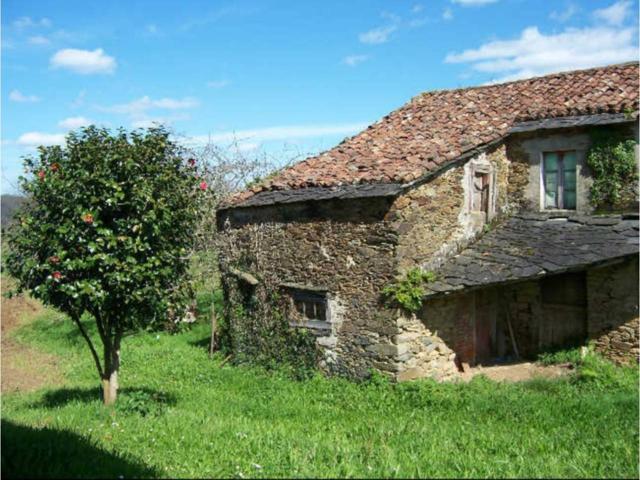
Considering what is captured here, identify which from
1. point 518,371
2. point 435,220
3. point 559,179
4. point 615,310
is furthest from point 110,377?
point 559,179

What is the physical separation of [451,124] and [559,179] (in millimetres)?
2595

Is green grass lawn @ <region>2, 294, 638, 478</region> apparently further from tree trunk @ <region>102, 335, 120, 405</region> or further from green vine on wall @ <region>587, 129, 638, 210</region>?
green vine on wall @ <region>587, 129, 638, 210</region>

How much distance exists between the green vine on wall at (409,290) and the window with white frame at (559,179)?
3696 mm

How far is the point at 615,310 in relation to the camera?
1130cm

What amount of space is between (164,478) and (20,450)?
1.27 metres

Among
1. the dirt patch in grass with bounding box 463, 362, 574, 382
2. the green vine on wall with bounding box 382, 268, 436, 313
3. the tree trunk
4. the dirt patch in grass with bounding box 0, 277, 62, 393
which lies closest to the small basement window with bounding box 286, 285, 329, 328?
the green vine on wall with bounding box 382, 268, 436, 313

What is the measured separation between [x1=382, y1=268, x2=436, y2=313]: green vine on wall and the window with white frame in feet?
12.1

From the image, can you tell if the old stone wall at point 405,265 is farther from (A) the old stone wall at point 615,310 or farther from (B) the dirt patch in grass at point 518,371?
(B) the dirt patch in grass at point 518,371

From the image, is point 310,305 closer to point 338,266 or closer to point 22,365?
point 338,266

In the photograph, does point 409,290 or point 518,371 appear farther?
point 518,371

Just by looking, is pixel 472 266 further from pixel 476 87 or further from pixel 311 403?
pixel 476 87

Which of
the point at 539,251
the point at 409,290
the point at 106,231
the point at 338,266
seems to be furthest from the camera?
the point at 338,266

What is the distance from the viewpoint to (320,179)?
1247cm

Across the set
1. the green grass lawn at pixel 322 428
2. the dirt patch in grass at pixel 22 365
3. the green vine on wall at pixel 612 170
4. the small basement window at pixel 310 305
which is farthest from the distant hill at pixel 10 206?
the green vine on wall at pixel 612 170
